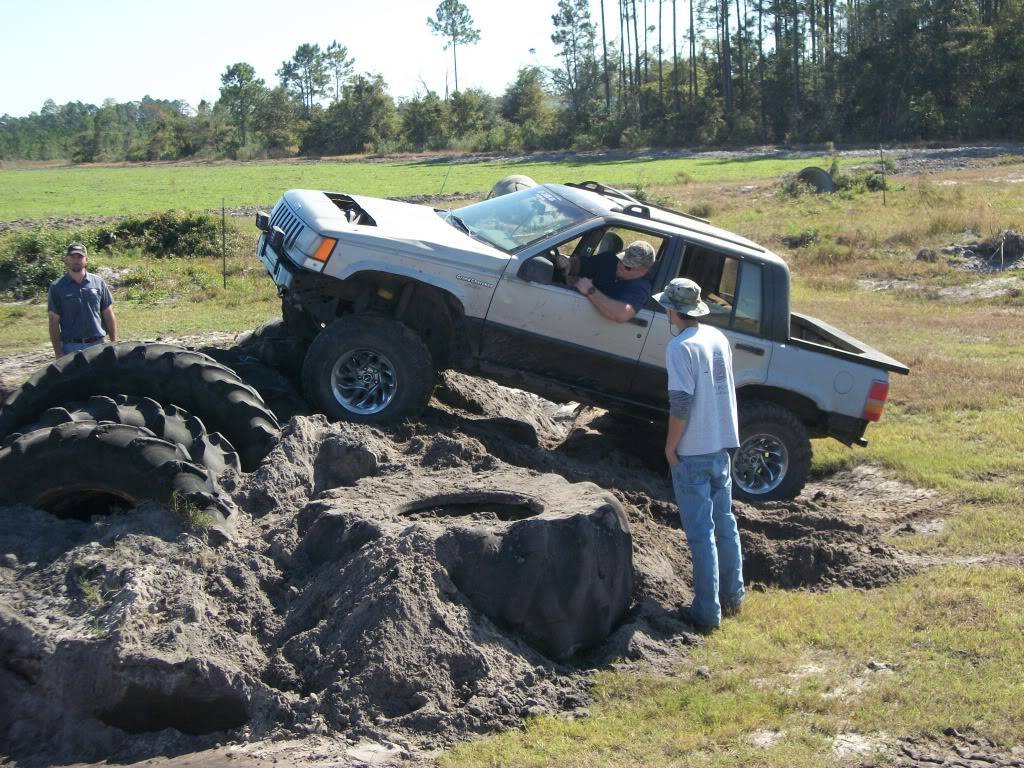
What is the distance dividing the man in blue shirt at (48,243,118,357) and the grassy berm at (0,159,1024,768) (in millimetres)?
3144

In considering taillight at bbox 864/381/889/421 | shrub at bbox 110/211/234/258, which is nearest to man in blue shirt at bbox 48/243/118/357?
taillight at bbox 864/381/889/421

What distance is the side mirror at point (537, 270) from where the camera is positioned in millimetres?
8578

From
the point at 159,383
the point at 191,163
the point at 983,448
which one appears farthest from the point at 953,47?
the point at 159,383

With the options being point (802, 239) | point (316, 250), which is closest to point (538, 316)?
point (316, 250)

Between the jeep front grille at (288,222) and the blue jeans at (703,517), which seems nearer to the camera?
the blue jeans at (703,517)

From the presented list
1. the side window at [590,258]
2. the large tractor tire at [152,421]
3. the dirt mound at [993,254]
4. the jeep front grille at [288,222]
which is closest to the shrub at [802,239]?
the dirt mound at [993,254]

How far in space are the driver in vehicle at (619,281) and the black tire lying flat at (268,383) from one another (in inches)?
87.7

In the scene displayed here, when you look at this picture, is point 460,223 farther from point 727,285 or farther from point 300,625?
point 300,625

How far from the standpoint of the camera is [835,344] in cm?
1025

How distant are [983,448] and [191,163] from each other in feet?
272

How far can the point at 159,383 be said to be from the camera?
25.0 feet

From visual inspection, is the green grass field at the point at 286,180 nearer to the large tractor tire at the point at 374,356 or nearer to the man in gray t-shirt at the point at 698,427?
the large tractor tire at the point at 374,356

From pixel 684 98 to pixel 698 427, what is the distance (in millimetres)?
85856

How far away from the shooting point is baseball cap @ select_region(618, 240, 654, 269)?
8.50 meters
